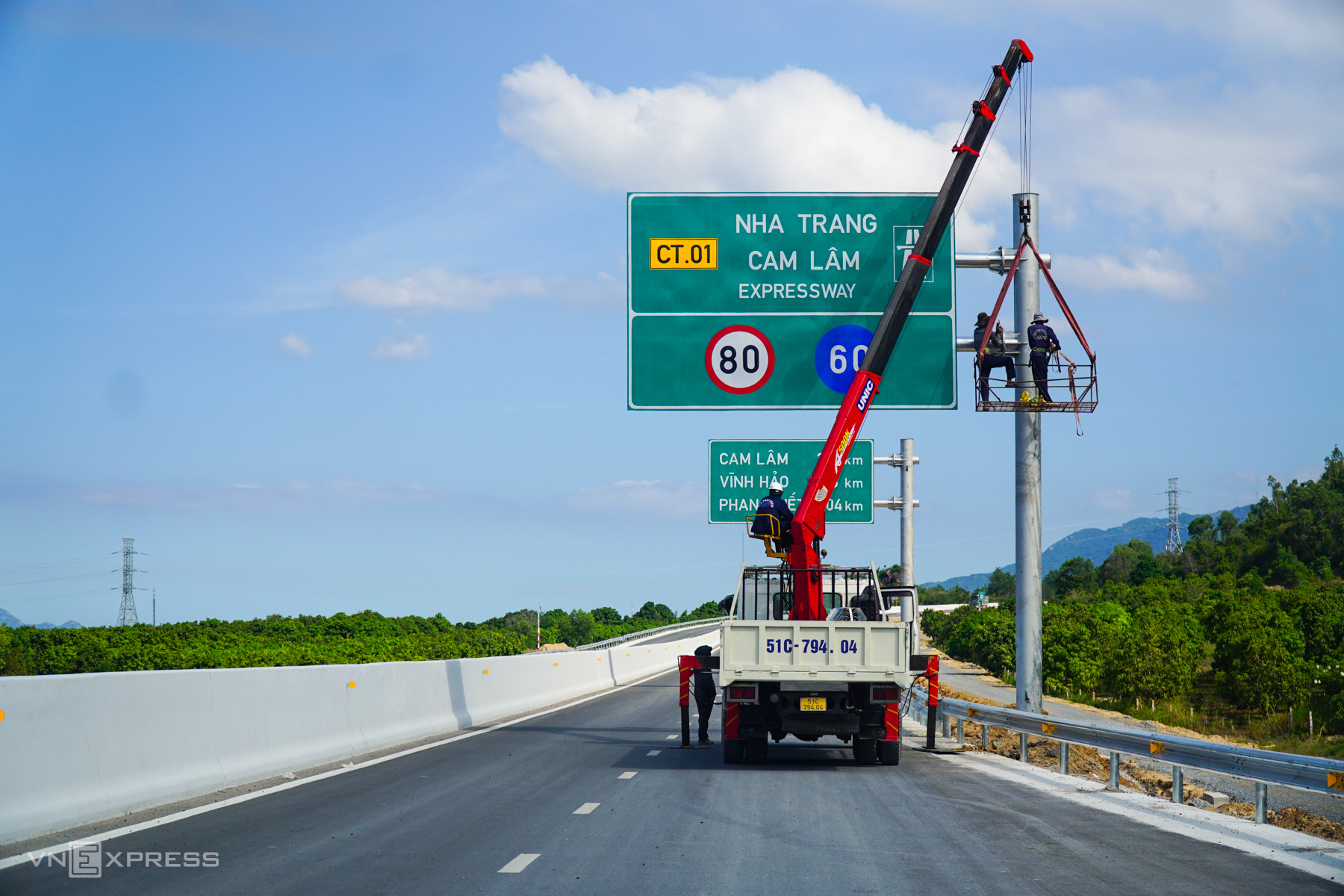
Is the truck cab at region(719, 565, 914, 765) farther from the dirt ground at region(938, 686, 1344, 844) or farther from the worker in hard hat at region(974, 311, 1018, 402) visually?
the worker in hard hat at region(974, 311, 1018, 402)

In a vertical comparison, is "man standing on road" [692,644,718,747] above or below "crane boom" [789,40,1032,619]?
below

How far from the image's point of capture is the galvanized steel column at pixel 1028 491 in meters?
19.2

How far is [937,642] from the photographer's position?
502ft

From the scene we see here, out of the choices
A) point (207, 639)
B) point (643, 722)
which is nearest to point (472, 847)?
point (643, 722)

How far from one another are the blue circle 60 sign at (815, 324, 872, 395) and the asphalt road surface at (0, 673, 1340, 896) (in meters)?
7.12

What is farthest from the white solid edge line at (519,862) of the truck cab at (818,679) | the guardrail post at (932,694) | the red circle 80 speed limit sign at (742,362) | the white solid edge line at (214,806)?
the red circle 80 speed limit sign at (742,362)

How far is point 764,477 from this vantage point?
107ft

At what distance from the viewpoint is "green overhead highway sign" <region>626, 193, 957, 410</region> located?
778 inches

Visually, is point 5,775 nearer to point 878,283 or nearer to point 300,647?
point 878,283

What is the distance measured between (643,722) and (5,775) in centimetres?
1711

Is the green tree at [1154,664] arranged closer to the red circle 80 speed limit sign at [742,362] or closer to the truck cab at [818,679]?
the red circle 80 speed limit sign at [742,362]

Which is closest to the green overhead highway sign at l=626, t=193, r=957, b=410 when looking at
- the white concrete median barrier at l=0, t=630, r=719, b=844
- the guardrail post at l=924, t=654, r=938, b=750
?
the guardrail post at l=924, t=654, r=938, b=750

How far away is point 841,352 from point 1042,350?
3.08 m

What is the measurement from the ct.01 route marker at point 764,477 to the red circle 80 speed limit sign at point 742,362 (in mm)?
12742
